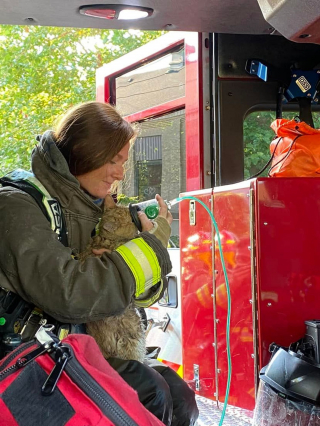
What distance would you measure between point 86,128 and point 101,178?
0.63 ft

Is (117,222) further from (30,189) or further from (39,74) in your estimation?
(39,74)

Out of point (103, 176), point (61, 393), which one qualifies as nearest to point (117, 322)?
point (103, 176)

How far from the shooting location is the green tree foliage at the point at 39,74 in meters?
13.3

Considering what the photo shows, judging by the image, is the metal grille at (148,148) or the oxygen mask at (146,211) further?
the metal grille at (148,148)

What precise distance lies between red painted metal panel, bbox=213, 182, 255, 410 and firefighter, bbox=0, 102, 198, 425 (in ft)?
2.15

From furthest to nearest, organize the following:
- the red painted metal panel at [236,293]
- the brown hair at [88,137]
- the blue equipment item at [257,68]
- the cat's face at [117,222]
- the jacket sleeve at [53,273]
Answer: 1. the blue equipment item at [257,68]
2. the red painted metal panel at [236,293]
3. the cat's face at [117,222]
4. the brown hair at [88,137]
5. the jacket sleeve at [53,273]

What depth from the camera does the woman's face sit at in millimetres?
2242

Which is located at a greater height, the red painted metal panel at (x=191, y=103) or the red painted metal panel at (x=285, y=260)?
the red painted metal panel at (x=191, y=103)

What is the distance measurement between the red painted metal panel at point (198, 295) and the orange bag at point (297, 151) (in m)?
0.44

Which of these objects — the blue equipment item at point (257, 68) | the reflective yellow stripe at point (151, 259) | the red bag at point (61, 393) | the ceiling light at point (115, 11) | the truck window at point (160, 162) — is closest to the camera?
the red bag at point (61, 393)

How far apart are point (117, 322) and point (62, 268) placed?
453 millimetres

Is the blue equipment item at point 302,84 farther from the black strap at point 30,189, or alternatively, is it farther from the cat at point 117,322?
the black strap at point 30,189

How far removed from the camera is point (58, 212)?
2.10 m

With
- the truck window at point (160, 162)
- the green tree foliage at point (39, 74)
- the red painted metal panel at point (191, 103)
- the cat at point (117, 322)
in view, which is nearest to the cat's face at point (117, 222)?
the cat at point (117, 322)
